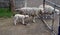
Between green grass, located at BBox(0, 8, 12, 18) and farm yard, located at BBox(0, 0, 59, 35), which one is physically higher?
green grass, located at BBox(0, 8, 12, 18)

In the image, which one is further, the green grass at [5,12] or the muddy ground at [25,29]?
the green grass at [5,12]

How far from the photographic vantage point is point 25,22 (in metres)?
4.70

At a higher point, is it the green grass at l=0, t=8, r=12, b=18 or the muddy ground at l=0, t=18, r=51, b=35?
the green grass at l=0, t=8, r=12, b=18

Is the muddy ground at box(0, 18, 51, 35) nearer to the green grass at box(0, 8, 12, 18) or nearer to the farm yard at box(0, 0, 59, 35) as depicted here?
the farm yard at box(0, 0, 59, 35)

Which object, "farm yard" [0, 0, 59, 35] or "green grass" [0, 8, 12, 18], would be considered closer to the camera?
"farm yard" [0, 0, 59, 35]

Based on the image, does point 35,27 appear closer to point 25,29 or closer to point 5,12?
point 25,29

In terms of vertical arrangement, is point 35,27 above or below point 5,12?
below

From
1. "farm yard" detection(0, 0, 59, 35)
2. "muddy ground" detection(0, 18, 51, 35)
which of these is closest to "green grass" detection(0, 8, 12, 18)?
"farm yard" detection(0, 0, 59, 35)

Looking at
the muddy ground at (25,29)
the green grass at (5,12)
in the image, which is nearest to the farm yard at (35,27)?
the muddy ground at (25,29)

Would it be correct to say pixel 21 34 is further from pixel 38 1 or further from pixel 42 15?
pixel 38 1

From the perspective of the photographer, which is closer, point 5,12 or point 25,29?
point 25,29

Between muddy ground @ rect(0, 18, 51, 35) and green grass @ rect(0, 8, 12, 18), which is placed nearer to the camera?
muddy ground @ rect(0, 18, 51, 35)

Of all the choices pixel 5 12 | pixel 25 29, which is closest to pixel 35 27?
pixel 25 29

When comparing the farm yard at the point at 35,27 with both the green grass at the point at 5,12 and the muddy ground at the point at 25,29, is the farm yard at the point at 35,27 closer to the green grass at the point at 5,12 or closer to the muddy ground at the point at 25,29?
the muddy ground at the point at 25,29
